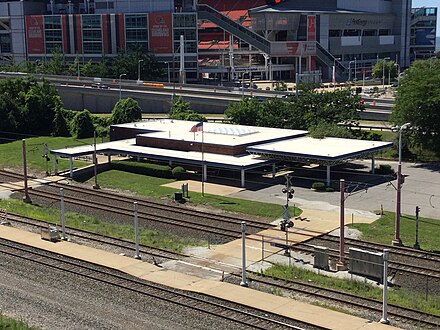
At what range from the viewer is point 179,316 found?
29.4 metres

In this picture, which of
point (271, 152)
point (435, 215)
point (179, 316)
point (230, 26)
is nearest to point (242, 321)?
point (179, 316)

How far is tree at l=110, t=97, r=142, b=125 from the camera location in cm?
8821

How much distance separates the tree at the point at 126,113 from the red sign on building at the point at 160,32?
57.2 m

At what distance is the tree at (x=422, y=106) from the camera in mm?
64438

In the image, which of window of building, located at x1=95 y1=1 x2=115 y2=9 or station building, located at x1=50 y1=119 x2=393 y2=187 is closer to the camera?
station building, located at x1=50 y1=119 x2=393 y2=187

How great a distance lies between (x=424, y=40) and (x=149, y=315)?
586 feet

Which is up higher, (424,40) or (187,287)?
(424,40)

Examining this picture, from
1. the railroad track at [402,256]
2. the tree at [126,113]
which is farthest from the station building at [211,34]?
the railroad track at [402,256]

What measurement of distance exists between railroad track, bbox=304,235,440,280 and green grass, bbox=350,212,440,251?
4.52 feet

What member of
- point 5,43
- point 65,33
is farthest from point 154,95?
point 5,43

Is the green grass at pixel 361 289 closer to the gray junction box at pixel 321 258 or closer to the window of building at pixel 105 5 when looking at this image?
the gray junction box at pixel 321 258

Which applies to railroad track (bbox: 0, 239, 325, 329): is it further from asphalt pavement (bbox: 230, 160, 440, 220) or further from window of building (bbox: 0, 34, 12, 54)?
window of building (bbox: 0, 34, 12, 54)

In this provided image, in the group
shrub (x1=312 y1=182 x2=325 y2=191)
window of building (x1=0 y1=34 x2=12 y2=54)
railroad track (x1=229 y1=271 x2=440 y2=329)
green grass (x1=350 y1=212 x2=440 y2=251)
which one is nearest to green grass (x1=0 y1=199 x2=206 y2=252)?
railroad track (x1=229 y1=271 x2=440 y2=329)

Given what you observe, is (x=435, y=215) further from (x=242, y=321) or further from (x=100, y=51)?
(x=100, y=51)
